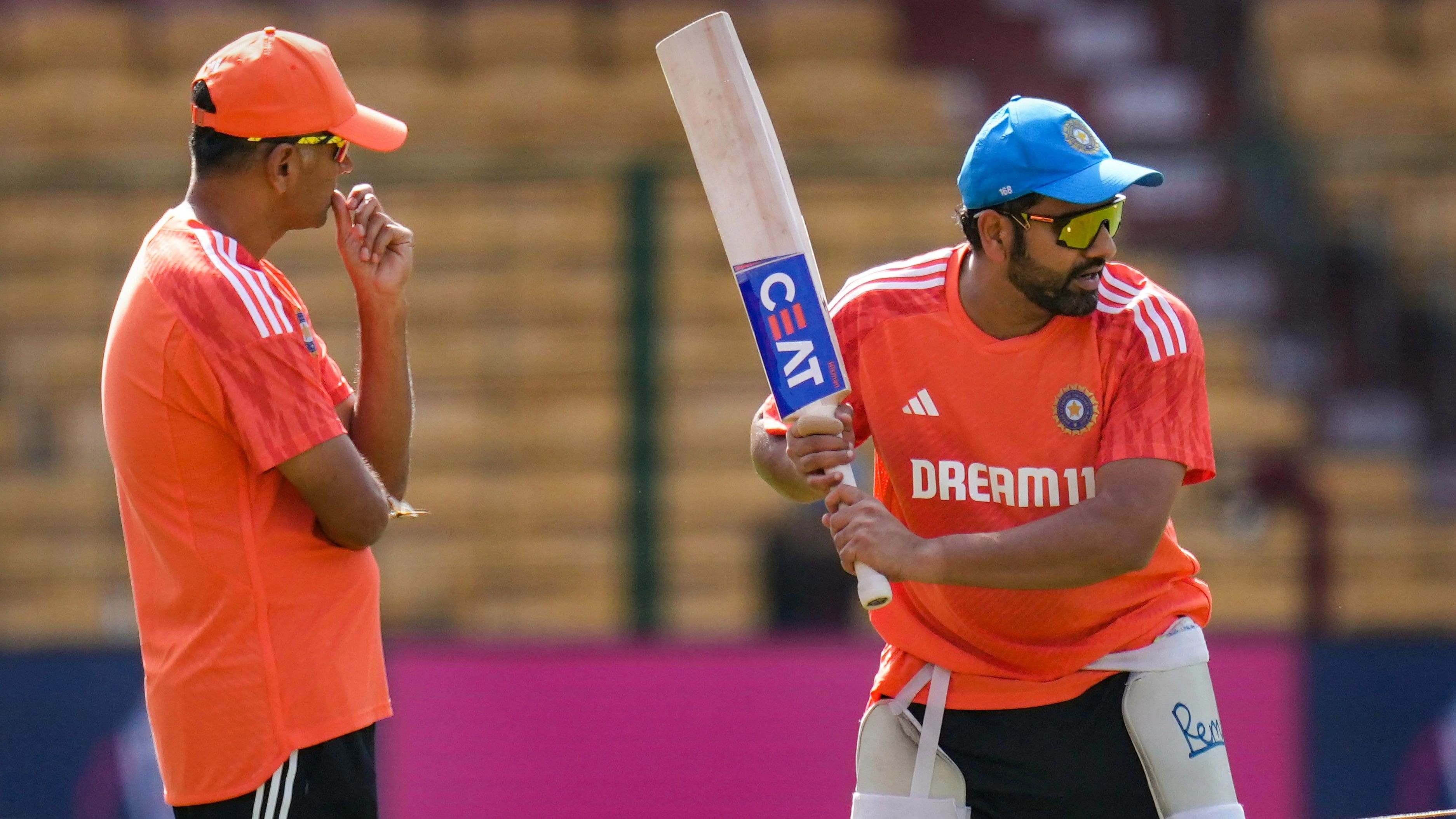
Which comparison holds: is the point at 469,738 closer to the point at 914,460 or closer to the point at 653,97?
the point at 914,460

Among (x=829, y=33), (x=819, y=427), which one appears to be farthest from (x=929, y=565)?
(x=829, y=33)

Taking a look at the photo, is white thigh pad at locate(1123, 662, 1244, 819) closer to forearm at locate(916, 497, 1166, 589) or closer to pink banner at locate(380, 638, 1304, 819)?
forearm at locate(916, 497, 1166, 589)

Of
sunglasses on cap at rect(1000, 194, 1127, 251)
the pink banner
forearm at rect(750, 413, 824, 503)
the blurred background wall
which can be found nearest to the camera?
sunglasses on cap at rect(1000, 194, 1127, 251)

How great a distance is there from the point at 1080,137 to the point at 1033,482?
Result: 1.93ft

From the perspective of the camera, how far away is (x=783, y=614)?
6.37 m

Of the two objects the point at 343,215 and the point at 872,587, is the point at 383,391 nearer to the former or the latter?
the point at 343,215

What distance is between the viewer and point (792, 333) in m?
2.88

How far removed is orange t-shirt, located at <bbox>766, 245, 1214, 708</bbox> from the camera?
2811 mm

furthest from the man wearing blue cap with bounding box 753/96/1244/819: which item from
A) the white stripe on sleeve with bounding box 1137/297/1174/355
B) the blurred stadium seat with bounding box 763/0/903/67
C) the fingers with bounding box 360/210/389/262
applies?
the blurred stadium seat with bounding box 763/0/903/67

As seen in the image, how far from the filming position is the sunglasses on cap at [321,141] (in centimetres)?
268

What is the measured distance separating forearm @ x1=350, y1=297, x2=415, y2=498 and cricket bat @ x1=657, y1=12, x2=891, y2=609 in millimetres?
595

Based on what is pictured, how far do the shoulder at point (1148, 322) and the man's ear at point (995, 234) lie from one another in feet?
0.56

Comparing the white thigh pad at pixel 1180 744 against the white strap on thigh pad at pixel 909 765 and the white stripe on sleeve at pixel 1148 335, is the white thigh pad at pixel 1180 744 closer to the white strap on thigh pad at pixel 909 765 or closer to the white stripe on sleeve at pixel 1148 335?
the white strap on thigh pad at pixel 909 765

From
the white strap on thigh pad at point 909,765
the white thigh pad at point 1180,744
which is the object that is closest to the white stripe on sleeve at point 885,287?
the white strap on thigh pad at point 909,765
